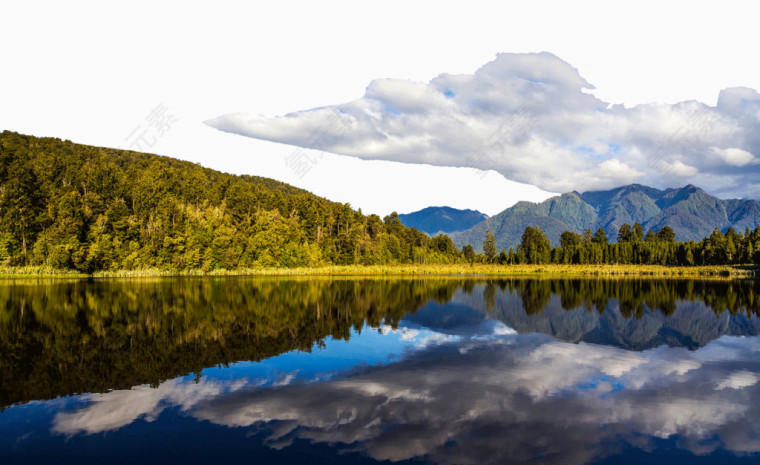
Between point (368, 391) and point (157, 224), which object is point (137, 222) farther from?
point (368, 391)

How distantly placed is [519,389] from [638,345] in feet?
39.0

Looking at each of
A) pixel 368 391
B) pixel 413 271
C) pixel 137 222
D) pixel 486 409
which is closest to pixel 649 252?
pixel 413 271

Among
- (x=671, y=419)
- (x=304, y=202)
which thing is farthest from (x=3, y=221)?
(x=671, y=419)

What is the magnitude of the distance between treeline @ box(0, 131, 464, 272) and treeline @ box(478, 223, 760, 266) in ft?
271

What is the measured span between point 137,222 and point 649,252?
17566 cm

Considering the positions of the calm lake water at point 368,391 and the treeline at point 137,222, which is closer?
the calm lake water at point 368,391

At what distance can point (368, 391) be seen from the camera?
14.4 meters

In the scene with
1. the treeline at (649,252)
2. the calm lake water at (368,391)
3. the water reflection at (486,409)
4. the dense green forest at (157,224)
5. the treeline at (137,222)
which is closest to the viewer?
the calm lake water at (368,391)

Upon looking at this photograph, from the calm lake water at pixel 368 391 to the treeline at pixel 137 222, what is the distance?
60362mm

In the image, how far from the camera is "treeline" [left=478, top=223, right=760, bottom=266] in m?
144

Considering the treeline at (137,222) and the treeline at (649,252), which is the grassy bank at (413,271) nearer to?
the treeline at (137,222)

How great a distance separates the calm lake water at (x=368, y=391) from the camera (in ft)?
33.3

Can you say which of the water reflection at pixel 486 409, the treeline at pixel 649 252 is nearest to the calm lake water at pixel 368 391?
the water reflection at pixel 486 409

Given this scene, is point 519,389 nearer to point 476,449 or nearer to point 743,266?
point 476,449
